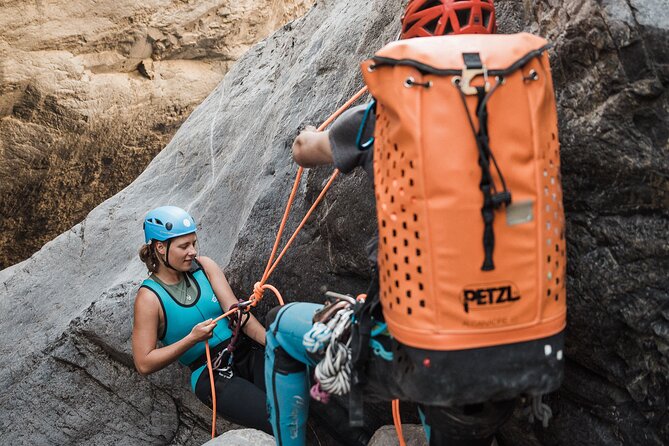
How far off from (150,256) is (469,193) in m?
2.72

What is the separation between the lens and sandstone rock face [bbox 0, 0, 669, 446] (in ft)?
10.4

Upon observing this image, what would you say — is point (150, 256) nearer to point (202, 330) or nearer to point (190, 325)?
point (190, 325)

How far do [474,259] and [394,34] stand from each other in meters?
2.26

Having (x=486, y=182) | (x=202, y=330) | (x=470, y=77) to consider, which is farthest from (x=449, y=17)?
(x=202, y=330)

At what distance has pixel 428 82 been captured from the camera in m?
2.57

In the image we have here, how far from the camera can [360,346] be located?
9.48ft

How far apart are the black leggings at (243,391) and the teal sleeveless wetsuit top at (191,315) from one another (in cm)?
14

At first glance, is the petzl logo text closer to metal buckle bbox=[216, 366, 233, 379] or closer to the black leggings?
A: the black leggings

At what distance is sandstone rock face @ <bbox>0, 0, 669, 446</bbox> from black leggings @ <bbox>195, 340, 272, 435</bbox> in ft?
1.06

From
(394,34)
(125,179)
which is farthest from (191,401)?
(125,179)

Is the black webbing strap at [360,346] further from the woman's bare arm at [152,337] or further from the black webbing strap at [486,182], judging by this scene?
the woman's bare arm at [152,337]

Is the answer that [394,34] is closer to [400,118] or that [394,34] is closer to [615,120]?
[615,120]

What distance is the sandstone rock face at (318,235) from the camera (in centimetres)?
318

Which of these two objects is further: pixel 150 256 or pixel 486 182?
pixel 150 256
